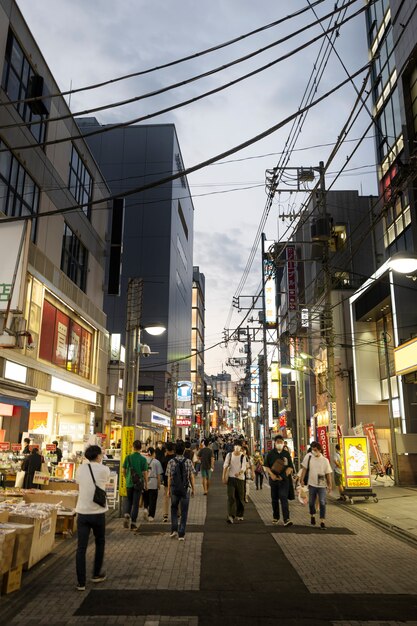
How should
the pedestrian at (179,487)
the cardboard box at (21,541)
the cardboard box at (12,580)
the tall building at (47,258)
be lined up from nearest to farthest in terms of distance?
1. the cardboard box at (12,580)
2. the cardboard box at (21,541)
3. the pedestrian at (179,487)
4. the tall building at (47,258)

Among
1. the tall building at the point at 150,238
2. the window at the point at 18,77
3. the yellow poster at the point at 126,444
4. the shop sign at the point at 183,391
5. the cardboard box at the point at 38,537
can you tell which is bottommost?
the cardboard box at the point at 38,537

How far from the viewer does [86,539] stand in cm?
655

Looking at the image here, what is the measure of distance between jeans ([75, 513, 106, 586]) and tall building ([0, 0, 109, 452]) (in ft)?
13.3

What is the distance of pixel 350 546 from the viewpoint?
9180 mm

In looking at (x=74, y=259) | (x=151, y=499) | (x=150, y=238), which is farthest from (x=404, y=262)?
(x=150, y=238)

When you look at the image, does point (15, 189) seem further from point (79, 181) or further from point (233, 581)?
point (233, 581)

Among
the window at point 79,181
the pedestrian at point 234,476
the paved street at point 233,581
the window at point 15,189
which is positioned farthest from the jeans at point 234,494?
the window at point 79,181

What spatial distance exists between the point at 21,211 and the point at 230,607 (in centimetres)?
1521

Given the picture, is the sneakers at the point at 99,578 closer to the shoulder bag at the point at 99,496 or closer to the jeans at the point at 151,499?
the shoulder bag at the point at 99,496

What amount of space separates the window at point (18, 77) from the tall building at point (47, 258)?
0.11ft

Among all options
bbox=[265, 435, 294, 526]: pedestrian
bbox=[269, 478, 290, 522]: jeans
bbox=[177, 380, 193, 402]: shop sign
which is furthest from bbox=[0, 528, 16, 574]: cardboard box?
bbox=[177, 380, 193, 402]: shop sign

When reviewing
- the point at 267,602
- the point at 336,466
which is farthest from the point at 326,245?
the point at 267,602

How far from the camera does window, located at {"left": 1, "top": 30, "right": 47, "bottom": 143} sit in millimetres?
16516

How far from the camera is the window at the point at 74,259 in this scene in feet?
74.1
